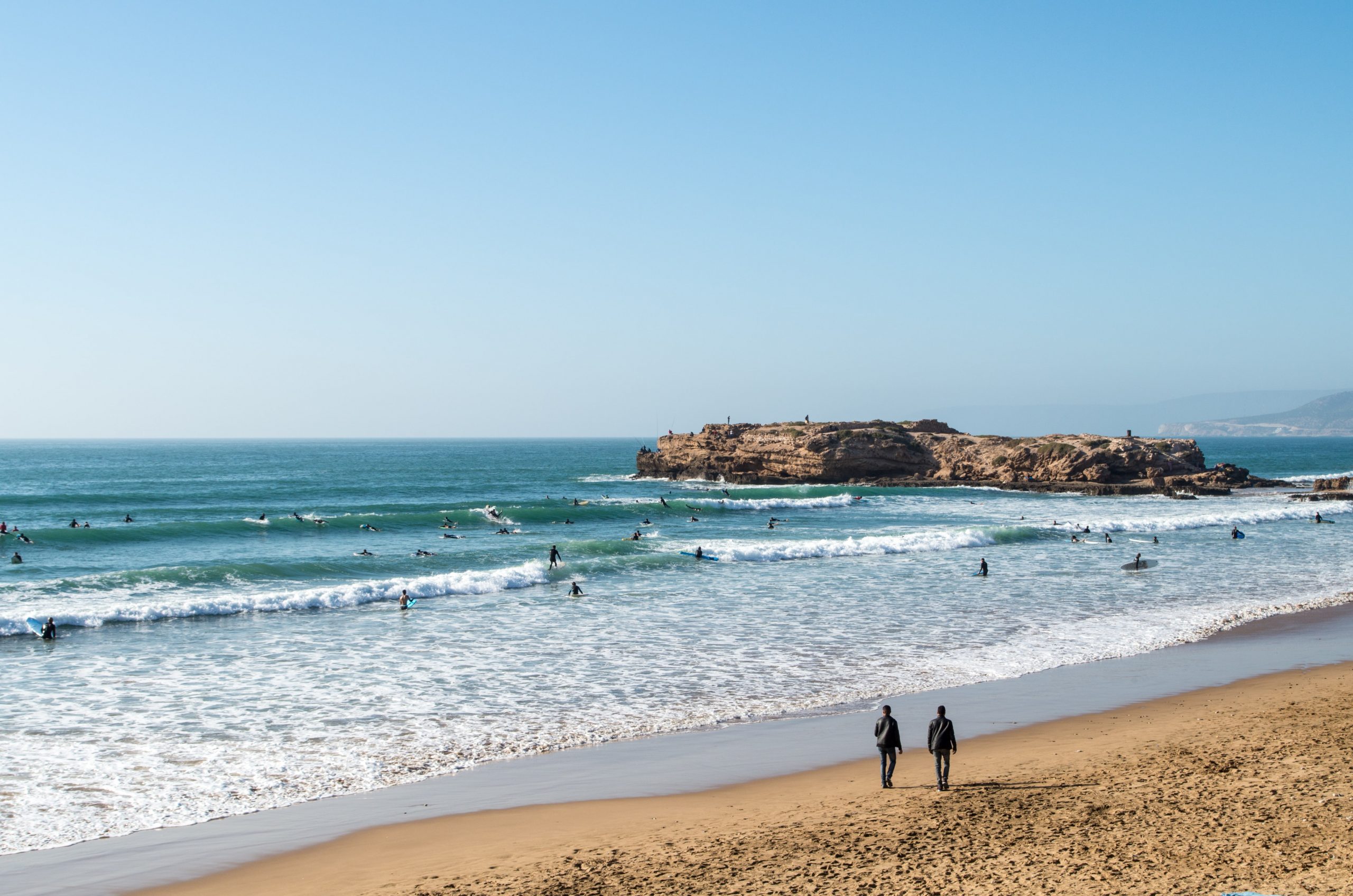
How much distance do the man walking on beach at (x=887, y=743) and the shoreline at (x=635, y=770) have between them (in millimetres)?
1304

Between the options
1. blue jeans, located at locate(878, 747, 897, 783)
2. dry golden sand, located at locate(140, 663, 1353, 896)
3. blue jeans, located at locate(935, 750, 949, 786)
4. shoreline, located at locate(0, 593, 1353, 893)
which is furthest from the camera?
blue jeans, located at locate(878, 747, 897, 783)

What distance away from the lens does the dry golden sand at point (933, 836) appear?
8812mm

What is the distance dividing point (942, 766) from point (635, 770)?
4059mm

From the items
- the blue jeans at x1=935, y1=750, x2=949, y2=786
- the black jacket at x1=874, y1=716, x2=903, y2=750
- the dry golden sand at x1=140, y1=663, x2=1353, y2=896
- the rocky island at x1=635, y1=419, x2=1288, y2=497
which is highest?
the rocky island at x1=635, y1=419, x2=1288, y2=497

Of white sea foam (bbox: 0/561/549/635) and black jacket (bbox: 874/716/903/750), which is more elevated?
black jacket (bbox: 874/716/903/750)

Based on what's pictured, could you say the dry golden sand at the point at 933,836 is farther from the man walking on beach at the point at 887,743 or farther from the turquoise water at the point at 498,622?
the turquoise water at the point at 498,622

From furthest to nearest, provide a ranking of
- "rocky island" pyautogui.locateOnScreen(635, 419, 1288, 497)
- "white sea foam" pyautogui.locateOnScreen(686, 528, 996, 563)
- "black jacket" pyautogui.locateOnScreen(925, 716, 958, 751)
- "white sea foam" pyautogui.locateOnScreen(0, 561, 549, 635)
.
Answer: "rocky island" pyautogui.locateOnScreen(635, 419, 1288, 497), "white sea foam" pyautogui.locateOnScreen(686, 528, 996, 563), "white sea foam" pyautogui.locateOnScreen(0, 561, 549, 635), "black jacket" pyautogui.locateOnScreen(925, 716, 958, 751)

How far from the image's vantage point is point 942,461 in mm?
78812

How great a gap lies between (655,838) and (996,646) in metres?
13.0

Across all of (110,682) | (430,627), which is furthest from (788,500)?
(110,682)

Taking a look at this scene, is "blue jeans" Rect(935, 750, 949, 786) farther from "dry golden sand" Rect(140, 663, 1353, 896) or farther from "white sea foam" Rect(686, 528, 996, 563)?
"white sea foam" Rect(686, 528, 996, 563)

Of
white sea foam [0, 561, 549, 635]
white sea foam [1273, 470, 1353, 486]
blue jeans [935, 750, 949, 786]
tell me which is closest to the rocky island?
white sea foam [1273, 470, 1353, 486]

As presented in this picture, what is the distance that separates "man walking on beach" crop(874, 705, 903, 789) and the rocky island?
204ft

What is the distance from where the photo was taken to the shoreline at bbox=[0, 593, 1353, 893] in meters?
9.93
